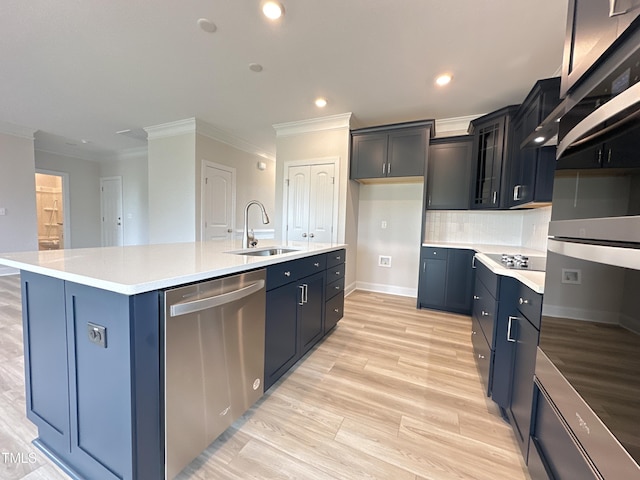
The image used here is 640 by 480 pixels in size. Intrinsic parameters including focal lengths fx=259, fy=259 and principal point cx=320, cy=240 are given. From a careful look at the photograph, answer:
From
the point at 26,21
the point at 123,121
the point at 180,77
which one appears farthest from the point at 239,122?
the point at 26,21

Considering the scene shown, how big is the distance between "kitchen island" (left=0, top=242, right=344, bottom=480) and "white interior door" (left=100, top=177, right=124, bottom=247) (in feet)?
19.8

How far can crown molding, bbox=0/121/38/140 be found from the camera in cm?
437

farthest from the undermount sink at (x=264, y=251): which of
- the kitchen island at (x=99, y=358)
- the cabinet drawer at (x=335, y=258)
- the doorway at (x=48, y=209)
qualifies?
the doorway at (x=48, y=209)

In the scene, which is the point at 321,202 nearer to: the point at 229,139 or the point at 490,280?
the point at 229,139

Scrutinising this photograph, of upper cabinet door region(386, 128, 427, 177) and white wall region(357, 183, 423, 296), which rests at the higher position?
upper cabinet door region(386, 128, 427, 177)

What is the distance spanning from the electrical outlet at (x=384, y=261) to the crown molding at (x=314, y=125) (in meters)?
2.04

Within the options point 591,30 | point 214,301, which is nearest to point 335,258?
point 214,301

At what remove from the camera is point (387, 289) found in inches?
164

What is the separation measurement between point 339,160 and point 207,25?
2132mm

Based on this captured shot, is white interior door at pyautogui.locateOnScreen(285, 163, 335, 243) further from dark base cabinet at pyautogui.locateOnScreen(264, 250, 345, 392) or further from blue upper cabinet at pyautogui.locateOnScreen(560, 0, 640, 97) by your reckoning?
blue upper cabinet at pyautogui.locateOnScreen(560, 0, 640, 97)

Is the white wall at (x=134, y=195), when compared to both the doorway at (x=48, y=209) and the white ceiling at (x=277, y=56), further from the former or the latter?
the doorway at (x=48, y=209)

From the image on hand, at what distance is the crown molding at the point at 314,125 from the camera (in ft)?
12.0

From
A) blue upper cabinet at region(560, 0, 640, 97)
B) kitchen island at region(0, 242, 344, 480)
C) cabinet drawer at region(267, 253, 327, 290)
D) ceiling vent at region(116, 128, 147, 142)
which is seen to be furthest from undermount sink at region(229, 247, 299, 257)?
ceiling vent at region(116, 128, 147, 142)

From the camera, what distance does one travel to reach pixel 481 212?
3566mm
